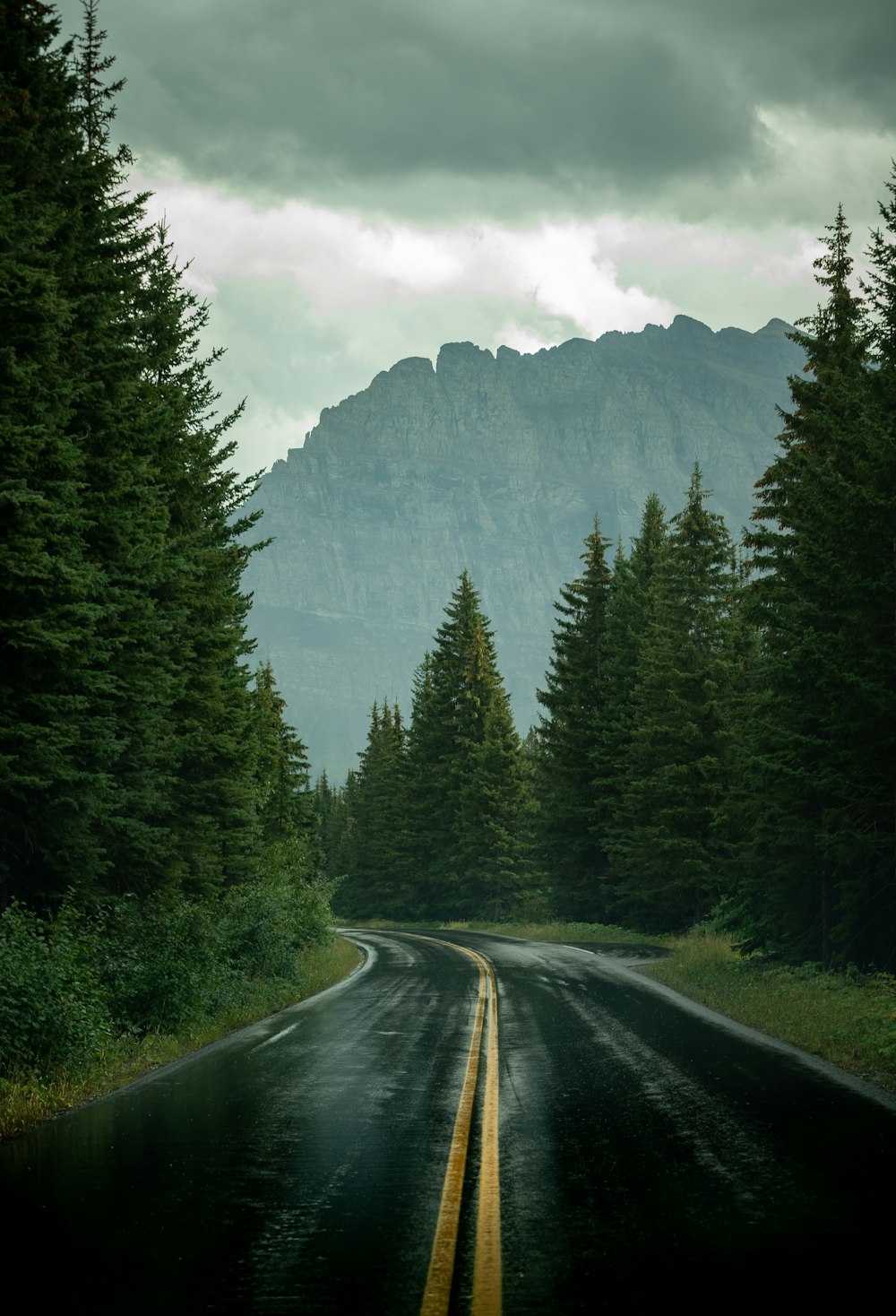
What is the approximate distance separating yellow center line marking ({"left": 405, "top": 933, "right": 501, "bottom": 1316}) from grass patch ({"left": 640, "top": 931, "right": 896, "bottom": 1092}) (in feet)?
13.9

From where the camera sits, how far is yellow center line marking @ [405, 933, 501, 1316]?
5598 millimetres

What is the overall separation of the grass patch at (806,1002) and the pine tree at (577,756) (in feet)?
65.4

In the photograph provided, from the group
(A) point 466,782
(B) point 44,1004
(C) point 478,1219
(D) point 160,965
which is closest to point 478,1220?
(C) point 478,1219

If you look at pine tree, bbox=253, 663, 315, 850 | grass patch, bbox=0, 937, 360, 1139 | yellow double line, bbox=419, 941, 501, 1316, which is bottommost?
grass patch, bbox=0, 937, 360, 1139

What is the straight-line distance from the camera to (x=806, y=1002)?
1750 cm

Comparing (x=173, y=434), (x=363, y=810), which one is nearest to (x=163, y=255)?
(x=173, y=434)

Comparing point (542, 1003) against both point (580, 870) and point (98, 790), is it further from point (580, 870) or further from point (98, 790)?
point (580, 870)

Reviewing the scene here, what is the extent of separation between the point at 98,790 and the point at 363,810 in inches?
2669

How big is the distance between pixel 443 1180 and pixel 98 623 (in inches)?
430

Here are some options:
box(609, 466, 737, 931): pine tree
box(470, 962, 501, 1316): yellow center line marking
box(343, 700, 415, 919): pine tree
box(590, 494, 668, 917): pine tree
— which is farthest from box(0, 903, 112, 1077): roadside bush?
box(343, 700, 415, 919): pine tree

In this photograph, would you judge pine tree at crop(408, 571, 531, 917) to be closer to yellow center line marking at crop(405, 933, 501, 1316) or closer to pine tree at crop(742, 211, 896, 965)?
pine tree at crop(742, 211, 896, 965)

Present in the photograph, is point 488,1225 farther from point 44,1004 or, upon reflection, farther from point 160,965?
point 160,965

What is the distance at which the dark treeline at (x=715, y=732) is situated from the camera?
19.8 meters

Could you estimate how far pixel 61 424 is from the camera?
1459 centimetres
